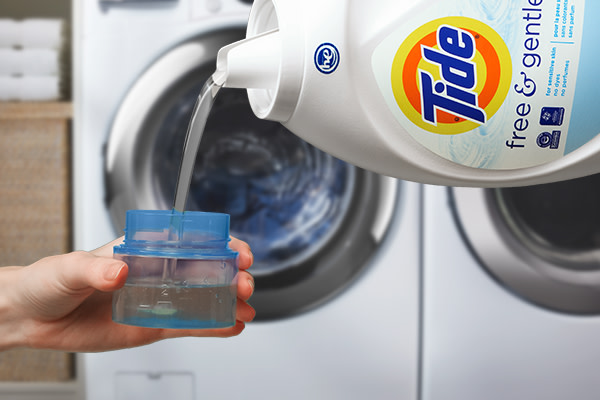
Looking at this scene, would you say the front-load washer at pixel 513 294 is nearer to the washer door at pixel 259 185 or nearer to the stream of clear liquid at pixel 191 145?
the washer door at pixel 259 185

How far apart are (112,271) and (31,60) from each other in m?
0.69

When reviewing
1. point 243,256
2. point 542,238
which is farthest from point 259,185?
point 542,238

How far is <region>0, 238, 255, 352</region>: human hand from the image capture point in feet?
1.63

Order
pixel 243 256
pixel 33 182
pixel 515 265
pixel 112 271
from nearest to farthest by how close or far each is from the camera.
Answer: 1. pixel 112 271
2. pixel 243 256
3. pixel 515 265
4. pixel 33 182

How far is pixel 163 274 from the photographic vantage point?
0.46 m

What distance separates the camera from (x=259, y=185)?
872 mm

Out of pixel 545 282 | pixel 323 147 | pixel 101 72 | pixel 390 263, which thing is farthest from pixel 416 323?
pixel 101 72

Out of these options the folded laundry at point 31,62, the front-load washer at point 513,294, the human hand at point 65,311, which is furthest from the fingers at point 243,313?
the folded laundry at point 31,62

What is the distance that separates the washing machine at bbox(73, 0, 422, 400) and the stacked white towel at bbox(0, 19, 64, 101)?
133 millimetres

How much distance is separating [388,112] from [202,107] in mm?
171

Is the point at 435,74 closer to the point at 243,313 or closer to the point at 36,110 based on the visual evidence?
the point at 243,313

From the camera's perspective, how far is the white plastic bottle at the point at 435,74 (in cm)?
43

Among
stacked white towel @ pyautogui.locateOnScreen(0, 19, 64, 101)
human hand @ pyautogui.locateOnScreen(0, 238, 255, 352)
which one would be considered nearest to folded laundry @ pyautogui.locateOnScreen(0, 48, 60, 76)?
stacked white towel @ pyautogui.locateOnScreen(0, 19, 64, 101)

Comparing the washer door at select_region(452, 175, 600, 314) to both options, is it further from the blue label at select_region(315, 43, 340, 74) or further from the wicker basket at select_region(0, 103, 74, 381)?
the wicker basket at select_region(0, 103, 74, 381)
